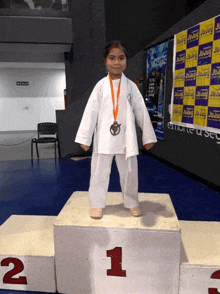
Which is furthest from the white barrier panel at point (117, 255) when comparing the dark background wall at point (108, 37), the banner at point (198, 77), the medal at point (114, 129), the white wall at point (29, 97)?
the white wall at point (29, 97)

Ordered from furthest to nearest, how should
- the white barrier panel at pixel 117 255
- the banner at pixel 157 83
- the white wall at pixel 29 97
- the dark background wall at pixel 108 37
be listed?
the white wall at pixel 29 97
the dark background wall at pixel 108 37
the banner at pixel 157 83
the white barrier panel at pixel 117 255

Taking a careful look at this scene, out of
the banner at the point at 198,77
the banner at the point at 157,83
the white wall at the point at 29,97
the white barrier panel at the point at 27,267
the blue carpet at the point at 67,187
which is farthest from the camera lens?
the white wall at the point at 29,97

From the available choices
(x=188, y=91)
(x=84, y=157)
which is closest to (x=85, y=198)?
(x=188, y=91)

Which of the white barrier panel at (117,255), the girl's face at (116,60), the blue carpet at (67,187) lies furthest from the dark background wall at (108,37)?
the white barrier panel at (117,255)

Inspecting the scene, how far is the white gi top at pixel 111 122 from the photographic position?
156 centimetres

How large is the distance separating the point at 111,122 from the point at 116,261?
0.82m

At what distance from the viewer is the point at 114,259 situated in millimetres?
1456

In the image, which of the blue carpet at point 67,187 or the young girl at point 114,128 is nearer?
the young girl at point 114,128

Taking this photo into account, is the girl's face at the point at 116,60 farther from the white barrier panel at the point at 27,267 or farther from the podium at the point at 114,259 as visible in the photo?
the white barrier panel at the point at 27,267

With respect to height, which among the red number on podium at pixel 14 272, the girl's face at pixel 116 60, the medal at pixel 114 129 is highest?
the girl's face at pixel 116 60

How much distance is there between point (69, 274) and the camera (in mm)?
1506

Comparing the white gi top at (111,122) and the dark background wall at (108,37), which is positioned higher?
the dark background wall at (108,37)

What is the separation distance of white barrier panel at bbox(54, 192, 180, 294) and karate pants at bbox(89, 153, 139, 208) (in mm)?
132

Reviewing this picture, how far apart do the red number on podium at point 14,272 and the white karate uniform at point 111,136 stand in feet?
1.86
